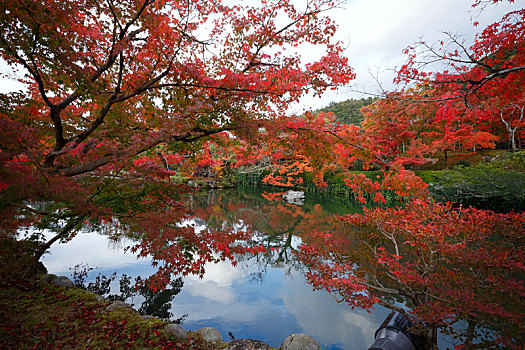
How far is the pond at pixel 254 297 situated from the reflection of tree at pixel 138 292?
0.07 metres

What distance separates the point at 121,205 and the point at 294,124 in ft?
9.96

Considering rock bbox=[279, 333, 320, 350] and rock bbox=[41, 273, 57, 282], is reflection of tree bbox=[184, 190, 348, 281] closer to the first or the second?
rock bbox=[279, 333, 320, 350]

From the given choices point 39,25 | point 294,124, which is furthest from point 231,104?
point 39,25

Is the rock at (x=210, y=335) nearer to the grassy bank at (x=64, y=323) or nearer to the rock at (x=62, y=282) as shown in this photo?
the grassy bank at (x=64, y=323)

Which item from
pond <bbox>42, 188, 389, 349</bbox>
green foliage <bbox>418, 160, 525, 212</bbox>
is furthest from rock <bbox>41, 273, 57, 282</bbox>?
green foliage <bbox>418, 160, 525, 212</bbox>

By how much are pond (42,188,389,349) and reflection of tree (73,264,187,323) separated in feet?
0.24

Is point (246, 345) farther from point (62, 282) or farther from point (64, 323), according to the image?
point (62, 282)

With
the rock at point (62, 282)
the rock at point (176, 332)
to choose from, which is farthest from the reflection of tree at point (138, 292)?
the rock at point (176, 332)

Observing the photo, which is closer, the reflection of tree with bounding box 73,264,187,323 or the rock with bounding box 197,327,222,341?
the rock with bounding box 197,327,222,341

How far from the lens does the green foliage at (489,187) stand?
8414 mm

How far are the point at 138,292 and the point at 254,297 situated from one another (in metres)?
2.47

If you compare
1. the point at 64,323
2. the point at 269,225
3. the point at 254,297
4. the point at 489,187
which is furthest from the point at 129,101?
the point at 489,187

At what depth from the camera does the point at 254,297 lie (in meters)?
4.73

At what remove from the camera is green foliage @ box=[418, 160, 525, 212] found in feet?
27.6
